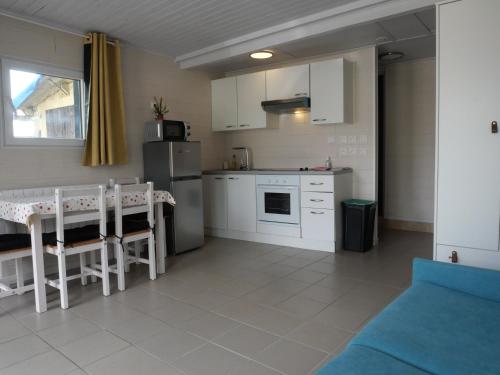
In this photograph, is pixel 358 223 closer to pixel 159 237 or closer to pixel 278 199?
pixel 278 199

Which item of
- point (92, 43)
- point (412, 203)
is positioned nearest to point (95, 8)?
point (92, 43)

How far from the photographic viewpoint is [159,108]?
470 centimetres

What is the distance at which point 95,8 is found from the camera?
3393mm

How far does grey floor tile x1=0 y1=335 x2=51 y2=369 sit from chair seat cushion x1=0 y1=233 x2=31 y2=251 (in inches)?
28.7

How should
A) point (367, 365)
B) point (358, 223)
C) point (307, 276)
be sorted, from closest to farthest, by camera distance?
point (367, 365) < point (307, 276) < point (358, 223)

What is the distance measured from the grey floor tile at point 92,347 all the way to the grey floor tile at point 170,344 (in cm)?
15

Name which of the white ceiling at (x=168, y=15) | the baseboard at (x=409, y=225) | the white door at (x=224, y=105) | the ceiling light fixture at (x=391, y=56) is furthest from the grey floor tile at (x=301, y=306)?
the ceiling light fixture at (x=391, y=56)

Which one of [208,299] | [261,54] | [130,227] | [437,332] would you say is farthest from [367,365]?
[261,54]

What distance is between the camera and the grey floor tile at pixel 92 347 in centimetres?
212

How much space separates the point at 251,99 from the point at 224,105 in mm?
483

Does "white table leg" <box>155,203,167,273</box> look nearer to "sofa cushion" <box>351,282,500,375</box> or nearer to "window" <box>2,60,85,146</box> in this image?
"window" <box>2,60,85,146</box>

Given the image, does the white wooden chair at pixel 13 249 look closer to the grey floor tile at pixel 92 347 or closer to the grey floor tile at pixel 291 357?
the grey floor tile at pixel 92 347

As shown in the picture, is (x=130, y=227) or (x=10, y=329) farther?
(x=130, y=227)

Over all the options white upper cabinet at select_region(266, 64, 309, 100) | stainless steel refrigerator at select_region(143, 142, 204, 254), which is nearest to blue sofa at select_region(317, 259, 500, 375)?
stainless steel refrigerator at select_region(143, 142, 204, 254)
